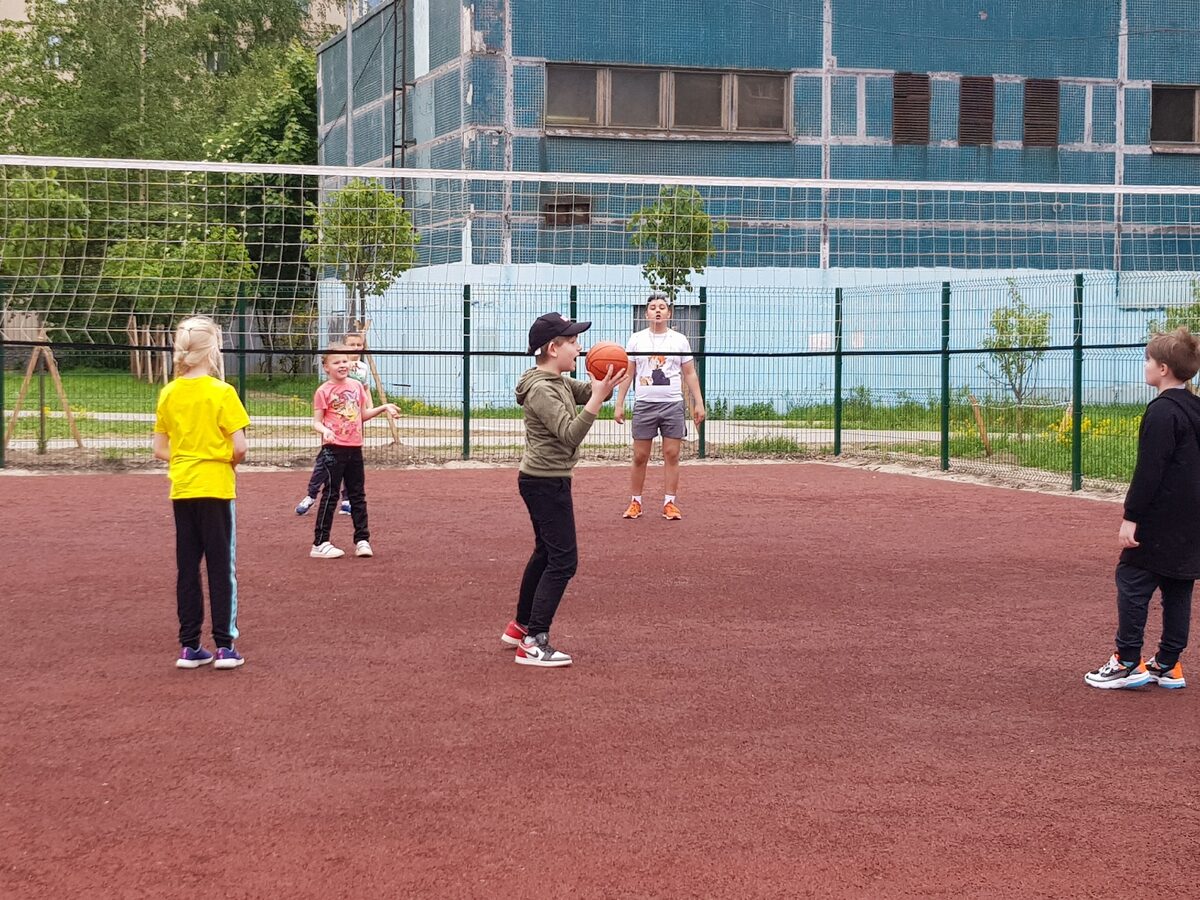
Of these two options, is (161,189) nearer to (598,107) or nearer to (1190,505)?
(598,107)

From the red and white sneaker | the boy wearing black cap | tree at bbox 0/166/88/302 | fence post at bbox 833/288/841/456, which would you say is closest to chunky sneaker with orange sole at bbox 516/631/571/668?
the boy wearing black cap

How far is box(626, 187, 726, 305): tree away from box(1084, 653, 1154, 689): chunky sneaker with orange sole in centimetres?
1551

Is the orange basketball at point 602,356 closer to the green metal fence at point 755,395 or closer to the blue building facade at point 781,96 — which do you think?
the green metal fence at point 755,395

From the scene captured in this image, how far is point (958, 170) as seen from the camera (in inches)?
1206

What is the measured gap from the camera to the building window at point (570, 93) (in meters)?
28.7

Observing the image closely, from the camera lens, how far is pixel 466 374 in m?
18.6

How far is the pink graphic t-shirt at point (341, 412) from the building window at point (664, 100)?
19.3 metres

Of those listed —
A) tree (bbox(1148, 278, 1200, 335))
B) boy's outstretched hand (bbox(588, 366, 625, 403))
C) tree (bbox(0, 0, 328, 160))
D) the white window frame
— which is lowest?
boy's outstretched hand (bbox(588, 366, 625, 403))

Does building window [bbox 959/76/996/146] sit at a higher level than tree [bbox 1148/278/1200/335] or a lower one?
higher

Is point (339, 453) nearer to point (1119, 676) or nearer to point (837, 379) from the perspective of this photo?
point (1119, 676)

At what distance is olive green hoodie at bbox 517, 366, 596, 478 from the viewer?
6832 millimetres

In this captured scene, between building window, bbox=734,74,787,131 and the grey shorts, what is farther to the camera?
building window, bbox=734,74,787,131

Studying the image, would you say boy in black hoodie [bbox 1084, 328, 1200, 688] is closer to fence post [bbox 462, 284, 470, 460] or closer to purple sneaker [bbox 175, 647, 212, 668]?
purple sneaker [bbox 175, 647, 212, 668]

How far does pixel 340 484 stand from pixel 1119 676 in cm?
570
